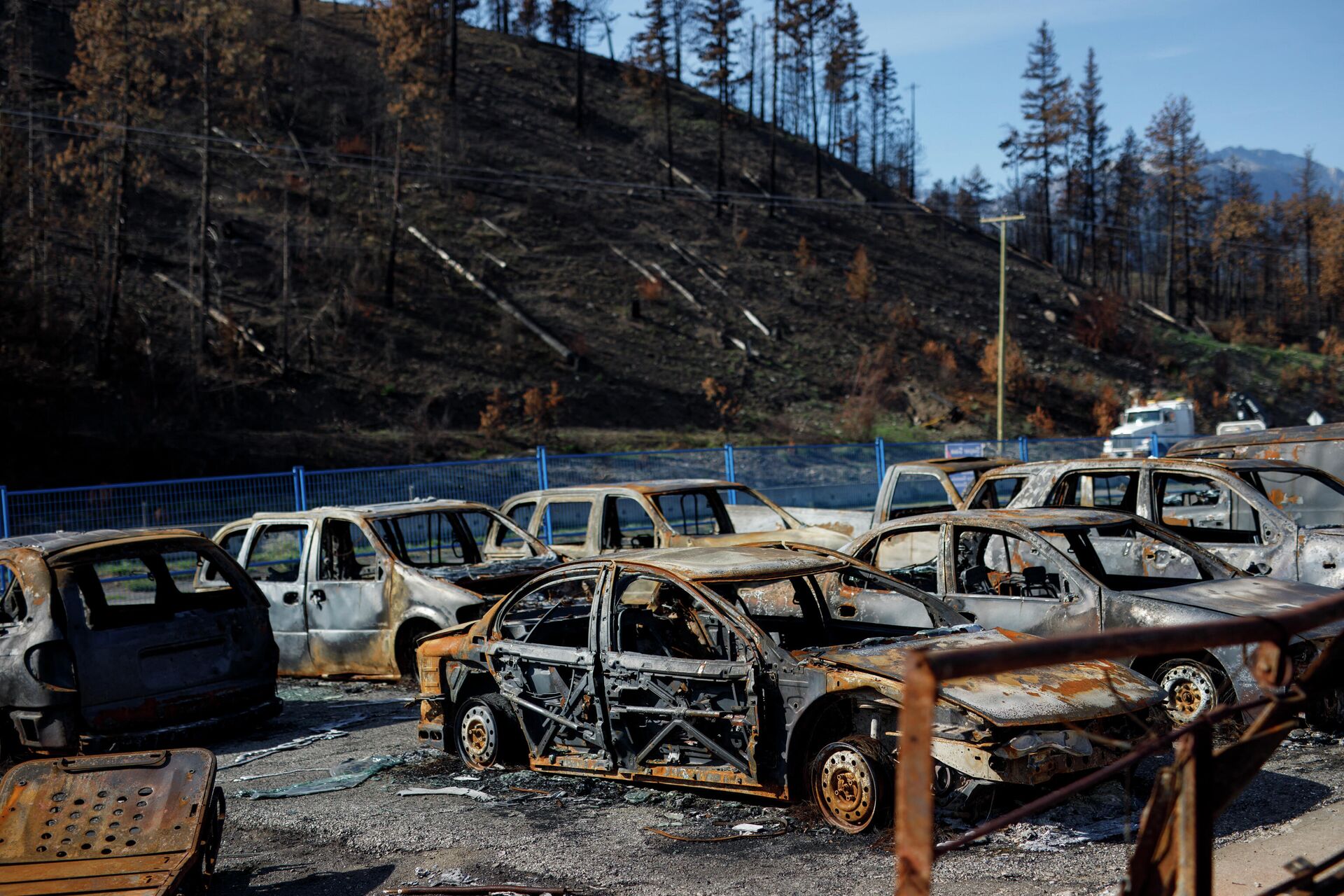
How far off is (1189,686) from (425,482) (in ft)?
45.3

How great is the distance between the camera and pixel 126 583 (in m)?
16.0

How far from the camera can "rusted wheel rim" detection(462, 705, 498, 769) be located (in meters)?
7.12

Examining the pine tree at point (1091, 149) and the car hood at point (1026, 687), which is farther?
the pine tree at point (1091, 149)

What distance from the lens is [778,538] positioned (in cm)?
1198

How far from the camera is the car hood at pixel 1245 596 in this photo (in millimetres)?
7117

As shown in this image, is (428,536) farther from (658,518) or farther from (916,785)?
(916,785)

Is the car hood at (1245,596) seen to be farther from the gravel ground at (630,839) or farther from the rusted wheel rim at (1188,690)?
the gravel ground at (630,839)

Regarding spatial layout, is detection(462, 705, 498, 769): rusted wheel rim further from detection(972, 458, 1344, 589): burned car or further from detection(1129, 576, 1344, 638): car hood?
detection(972, 458, 1344, 589): burned car

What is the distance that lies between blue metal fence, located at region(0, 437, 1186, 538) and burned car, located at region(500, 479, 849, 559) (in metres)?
5.09

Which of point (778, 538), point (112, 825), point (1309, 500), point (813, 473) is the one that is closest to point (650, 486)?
point (778, 538)

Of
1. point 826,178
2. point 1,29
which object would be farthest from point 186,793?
point 826,178

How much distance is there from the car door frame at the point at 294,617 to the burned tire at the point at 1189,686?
7.36m

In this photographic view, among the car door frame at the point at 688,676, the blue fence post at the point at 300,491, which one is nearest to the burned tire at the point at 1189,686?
the car door frame at the point at 688,676

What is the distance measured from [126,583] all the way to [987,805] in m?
14.1
